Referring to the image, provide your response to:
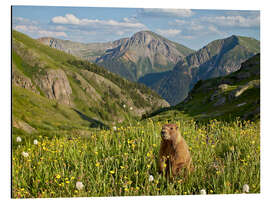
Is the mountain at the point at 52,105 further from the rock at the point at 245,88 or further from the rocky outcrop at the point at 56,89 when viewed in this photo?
the rock at the point at 245,88

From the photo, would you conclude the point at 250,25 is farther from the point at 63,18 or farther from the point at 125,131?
the point at 63,18

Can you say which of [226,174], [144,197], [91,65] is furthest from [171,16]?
[91,65]

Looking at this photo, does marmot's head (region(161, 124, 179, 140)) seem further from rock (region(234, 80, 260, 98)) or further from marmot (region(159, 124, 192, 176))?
rock (region(234, 80, 260, 98))

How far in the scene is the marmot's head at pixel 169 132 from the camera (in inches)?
172

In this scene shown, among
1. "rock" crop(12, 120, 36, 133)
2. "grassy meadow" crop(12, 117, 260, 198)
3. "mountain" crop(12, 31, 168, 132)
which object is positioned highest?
"mountain" crop(12, 31, 168, 132)

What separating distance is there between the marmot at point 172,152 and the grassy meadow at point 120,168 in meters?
0.26

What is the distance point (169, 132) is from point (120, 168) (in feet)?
5.85

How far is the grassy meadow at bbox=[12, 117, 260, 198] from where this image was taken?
16.7 ft

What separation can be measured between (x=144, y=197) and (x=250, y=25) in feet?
19.8

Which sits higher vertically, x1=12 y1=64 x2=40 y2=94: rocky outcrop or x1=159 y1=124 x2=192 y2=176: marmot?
x1=12 y1=64 x2=40 y2=94: rocky outcrop

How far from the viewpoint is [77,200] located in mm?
5074

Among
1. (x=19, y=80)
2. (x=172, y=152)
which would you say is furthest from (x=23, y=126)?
(x=172, y=152)

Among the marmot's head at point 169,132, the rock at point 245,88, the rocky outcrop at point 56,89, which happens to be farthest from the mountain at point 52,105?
the rock at point 245,88

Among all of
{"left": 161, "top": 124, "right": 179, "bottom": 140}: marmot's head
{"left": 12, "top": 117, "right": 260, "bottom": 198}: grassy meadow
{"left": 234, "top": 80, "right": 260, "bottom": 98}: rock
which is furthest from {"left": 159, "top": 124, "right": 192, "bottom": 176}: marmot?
{"left": 234, "top": 80, "right": 260, "bottom": 98}: rock
